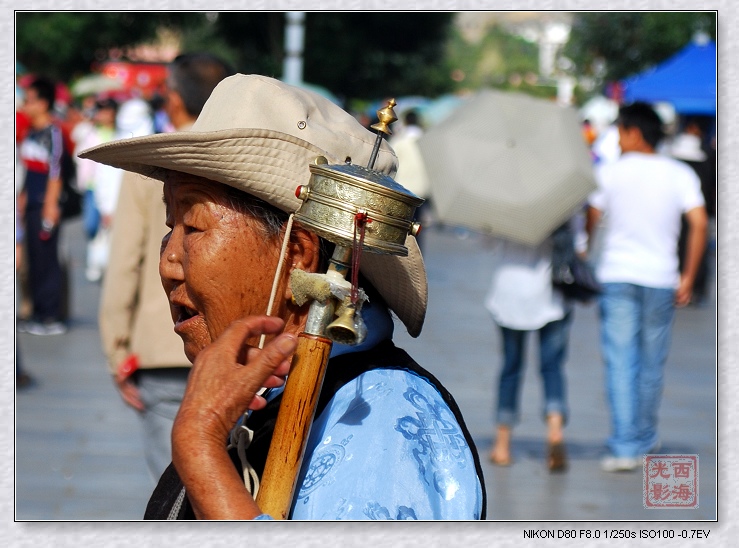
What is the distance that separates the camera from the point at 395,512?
1.62 m

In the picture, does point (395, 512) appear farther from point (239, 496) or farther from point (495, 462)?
point (495, 462)

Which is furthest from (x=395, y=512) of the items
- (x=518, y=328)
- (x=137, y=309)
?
(x=518, y=328)

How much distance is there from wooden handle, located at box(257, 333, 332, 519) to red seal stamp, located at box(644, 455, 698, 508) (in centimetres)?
195

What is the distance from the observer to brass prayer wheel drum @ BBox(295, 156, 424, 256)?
5.32 feet

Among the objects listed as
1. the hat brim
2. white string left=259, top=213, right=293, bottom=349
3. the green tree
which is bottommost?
white string left=259, top=213, right=293, bottom=349

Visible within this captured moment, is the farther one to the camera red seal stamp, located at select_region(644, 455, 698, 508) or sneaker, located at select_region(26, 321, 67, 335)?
sneaker, located at select_region(26, 321, 67, 335)

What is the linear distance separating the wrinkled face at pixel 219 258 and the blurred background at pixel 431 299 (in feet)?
1.47

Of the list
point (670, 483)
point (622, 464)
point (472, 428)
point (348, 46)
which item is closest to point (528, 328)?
point (622, 464)

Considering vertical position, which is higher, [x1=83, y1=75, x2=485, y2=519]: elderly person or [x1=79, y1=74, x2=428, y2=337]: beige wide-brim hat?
[x1=79, y1=74, x2=428, y2=337]: beige wide-brim hat

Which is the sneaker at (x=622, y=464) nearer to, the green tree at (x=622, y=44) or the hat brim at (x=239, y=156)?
the hat brim at (x=239, y=156)

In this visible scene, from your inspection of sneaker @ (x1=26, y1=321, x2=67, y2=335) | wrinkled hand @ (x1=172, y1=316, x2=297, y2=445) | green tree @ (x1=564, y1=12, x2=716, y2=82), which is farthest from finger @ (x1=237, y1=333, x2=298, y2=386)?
green tree @ (x1=564, y1=12, x2=716, y2=82)

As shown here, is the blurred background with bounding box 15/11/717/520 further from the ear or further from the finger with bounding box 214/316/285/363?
the finger with bounding box 214/316/285/363

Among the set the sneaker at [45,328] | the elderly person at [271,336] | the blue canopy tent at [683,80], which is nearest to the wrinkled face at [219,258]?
the elderly person at [271,336]

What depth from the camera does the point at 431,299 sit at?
39.8 feet
